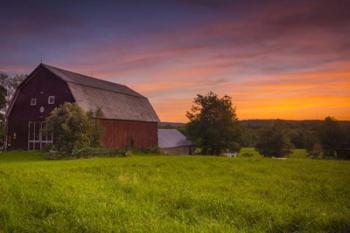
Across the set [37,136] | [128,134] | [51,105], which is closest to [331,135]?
[128,134]

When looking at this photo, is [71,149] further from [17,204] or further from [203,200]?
[203,200]

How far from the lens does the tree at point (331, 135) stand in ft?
203

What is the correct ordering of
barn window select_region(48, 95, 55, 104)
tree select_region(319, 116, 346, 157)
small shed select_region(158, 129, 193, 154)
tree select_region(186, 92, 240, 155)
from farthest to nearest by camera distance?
tree select_region(319, 116, 346, 157)
small shed select_region(158, 129, 193, 154)
tree select_region(186, 92, 240, 155)
barn window select_region(48, 95, 55, 104)

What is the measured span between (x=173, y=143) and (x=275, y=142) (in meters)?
24.7

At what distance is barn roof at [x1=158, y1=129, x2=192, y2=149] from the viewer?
169 feet

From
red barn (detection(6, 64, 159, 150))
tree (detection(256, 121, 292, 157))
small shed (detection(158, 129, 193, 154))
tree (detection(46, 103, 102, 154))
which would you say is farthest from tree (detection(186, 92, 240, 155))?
tree (detection(46, 103, 102, 154))

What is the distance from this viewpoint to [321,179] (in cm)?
1355

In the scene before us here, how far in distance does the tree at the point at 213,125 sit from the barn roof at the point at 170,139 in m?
4.81

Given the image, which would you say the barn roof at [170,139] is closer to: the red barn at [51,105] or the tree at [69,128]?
the red barn at [51,105]

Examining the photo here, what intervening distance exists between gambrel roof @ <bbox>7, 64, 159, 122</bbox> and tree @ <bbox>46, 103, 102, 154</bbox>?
4.29 metres

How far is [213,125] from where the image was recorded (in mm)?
47750

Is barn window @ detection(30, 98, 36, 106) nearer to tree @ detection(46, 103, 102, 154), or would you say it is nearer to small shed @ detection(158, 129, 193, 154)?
tree @ detection(46, 103, 102, 154)

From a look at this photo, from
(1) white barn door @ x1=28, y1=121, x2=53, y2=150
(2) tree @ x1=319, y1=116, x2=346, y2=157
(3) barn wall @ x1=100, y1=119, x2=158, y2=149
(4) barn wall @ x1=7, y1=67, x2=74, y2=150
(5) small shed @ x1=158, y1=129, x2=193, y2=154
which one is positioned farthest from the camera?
(2) tree @ x1=319, y1=116, x2=346, y2=157

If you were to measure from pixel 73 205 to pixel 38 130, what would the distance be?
29.5 meters
